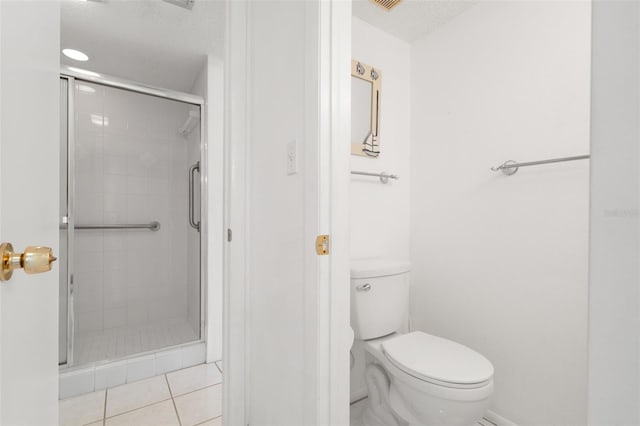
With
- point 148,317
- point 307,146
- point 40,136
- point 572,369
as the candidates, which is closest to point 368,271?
point 307,146

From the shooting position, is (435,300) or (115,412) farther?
(435,300)

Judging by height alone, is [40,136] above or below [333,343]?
above

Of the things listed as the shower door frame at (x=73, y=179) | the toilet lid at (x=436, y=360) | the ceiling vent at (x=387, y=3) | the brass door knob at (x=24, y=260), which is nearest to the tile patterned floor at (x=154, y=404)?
the shower door frame at (x=73, y=179)

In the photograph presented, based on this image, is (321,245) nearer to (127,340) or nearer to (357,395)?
(357,395)

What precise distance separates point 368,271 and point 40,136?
118cm

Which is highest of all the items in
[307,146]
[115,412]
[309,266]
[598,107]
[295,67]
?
[295,67]

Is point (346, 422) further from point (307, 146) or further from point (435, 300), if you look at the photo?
point (435, 300)

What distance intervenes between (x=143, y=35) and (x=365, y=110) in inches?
57.0

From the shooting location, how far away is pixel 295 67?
91 cm

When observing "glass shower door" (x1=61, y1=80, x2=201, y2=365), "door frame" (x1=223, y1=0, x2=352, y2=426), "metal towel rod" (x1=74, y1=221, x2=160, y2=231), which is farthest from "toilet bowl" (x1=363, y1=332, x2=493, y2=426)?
"metal towel rod" (x1=74, y1=221, x2=160, y2=231)

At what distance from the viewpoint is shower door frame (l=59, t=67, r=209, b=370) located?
1.72 meters

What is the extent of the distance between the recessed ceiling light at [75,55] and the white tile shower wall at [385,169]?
1827 millimetres

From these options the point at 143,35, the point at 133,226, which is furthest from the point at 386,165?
the point at 133,226

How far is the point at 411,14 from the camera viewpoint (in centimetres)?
161
